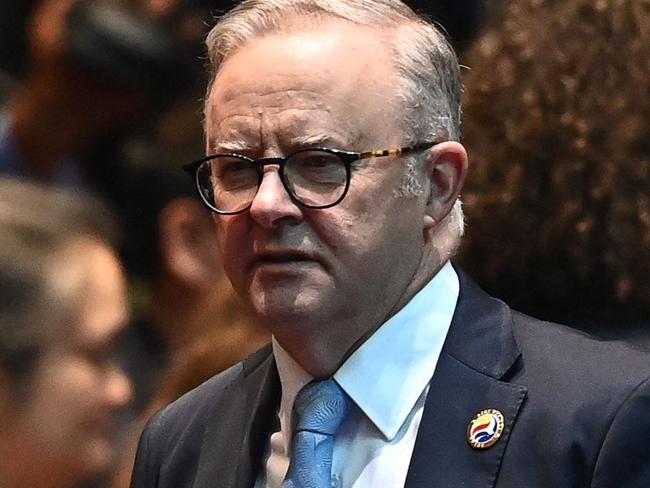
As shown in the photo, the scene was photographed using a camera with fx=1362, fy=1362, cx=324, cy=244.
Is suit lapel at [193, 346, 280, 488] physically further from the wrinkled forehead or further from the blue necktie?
the wrinkled forehead

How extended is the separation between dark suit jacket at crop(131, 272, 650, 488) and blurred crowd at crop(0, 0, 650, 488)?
0.24 metres

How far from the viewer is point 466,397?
→ 175 cm

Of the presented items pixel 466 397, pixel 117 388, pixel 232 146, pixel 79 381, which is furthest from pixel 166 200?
pixel 466 397

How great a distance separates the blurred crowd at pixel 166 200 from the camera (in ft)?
6.66

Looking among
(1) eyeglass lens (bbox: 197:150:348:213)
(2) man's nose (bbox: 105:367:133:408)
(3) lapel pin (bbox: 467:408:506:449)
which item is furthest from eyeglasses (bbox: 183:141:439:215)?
(2) man's nose (bbox: 105:367:133:408)

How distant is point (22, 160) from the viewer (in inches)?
142

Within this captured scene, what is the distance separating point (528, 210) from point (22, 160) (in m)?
1.90

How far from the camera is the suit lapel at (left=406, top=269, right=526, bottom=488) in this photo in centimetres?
170

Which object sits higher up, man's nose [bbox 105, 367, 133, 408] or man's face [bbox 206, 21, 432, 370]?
man's face [bbox 206, 21, 432, 370]

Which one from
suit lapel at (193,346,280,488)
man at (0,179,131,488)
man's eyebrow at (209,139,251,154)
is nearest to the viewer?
man's eyebrow at (209,139,251,154)

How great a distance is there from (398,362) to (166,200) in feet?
6.16

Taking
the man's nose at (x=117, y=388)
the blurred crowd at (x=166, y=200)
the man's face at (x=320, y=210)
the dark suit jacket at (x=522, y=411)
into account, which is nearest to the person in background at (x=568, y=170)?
the blurred crowd at (x=166, y=200)

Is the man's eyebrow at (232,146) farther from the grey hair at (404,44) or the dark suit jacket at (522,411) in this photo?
the dark suit jacket at (522,411)

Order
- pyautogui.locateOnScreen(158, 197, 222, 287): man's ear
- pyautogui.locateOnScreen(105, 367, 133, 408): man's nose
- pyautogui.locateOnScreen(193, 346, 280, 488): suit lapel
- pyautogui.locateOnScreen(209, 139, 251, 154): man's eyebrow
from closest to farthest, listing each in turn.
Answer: pyautogui.locateOnScreen(209, 139, 251, 154): man's eyebrow
pyautogui.locateOnScreen(193, 346, 280, 488): suit lapel
pyautogui.locateOnScreen(105, 367, 133, 408): man's nose
pyautogui.locateOnScreen(158, 197, 222, 287): man's ear
